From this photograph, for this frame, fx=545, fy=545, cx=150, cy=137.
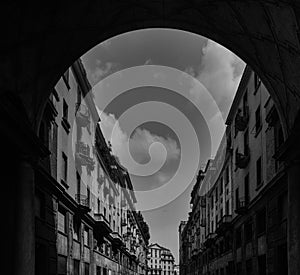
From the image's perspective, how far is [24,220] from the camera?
64.7 ft

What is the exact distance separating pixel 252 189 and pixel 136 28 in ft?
53.0

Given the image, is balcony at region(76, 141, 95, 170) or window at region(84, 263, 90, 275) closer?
balcony at region(76, 141, 95, 170)

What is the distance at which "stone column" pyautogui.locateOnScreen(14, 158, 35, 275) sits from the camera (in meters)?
19.4

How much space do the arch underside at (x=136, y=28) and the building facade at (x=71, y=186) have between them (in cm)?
394

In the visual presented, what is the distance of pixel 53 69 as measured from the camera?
22609 mm

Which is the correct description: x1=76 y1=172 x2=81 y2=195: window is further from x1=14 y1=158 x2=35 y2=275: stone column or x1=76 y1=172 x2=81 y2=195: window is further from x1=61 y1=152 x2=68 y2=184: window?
x1=14 y1=158 x2=35 y2=275: stone column

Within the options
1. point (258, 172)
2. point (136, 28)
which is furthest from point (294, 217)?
point (258, 172)

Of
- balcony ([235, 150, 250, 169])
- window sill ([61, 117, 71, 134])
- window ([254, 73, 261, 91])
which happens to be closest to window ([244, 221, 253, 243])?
balcony ([235, 150, 250, 169])

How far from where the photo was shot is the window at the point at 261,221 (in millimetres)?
31953

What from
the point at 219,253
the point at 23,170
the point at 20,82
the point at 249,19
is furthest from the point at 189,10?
the point at 219,253

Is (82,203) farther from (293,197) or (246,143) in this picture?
(293,197)

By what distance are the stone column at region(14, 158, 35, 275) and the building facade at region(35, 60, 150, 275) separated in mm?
2563

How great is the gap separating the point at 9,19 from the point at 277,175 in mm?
15398

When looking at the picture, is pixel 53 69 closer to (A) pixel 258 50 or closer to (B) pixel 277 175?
(A) pixel 258 50
